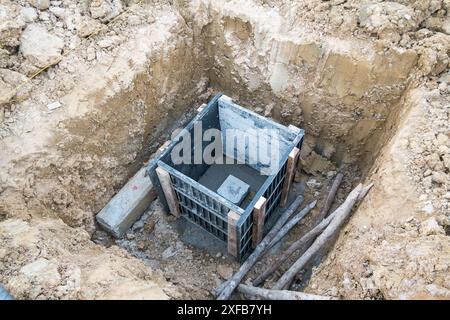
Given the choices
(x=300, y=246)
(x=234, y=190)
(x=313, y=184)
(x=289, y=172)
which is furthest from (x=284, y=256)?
(x=313, y=184)

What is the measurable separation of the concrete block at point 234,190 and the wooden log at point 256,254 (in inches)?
30.1

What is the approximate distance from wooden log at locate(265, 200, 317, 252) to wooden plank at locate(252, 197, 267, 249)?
227 millimetres

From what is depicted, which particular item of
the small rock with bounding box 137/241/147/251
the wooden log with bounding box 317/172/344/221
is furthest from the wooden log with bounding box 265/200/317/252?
the small rock with bounding box 137/241/147/251

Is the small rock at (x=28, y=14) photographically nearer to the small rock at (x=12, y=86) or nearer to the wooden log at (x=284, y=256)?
the small rock at (x=12, y=86)

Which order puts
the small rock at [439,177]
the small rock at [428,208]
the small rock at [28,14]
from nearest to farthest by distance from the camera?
the small rock at [428,208] → the small rock at [439,177] → the small rock at [28,14]

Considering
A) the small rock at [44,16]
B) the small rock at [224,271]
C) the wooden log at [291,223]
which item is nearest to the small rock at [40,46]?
the small rock at [44,16]

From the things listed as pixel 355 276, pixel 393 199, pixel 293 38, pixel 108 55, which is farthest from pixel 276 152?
pixel 108 55

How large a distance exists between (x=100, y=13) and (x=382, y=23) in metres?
4.32

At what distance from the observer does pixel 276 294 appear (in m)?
4.42

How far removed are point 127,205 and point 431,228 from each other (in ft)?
14.4

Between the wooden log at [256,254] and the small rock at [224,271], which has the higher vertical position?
the wooden log at [256,254]

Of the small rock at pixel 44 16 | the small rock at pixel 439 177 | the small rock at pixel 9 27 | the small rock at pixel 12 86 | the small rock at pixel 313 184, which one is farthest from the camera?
the small rock at pixel 313 184

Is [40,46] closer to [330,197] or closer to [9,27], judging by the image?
[9,27]

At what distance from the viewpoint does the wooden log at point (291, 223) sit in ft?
18.7
